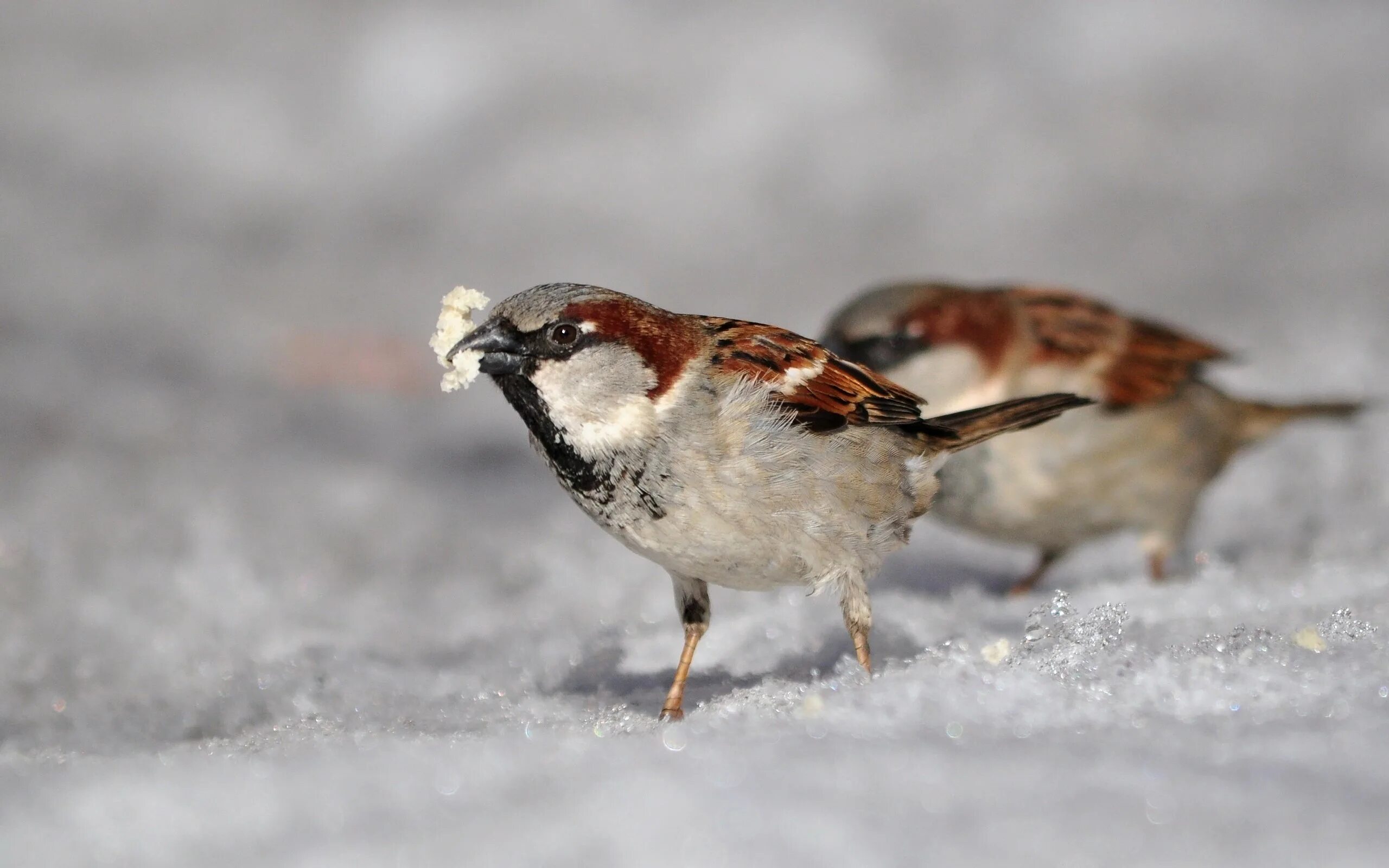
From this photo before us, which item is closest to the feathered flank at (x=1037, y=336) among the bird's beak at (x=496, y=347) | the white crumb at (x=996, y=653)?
the white crumb at (x=996, y=653)

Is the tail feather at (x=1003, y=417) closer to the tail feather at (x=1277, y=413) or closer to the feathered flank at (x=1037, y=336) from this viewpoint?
the feathered flank at (x=1037, y=336)

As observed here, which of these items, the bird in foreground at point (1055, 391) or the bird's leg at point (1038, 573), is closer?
the bird in foreground at point (1055, 391)

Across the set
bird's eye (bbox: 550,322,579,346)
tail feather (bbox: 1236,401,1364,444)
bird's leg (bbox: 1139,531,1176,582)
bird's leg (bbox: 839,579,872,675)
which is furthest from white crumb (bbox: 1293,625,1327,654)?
tail feather (bbox: 1236,401,1364,444)

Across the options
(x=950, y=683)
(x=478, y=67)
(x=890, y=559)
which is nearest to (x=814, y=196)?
(x=478, y=67)

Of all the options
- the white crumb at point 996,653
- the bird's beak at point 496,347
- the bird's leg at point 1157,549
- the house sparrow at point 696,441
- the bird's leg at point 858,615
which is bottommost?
the white crumb at point 996,653

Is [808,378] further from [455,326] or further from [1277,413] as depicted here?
[1277,413]

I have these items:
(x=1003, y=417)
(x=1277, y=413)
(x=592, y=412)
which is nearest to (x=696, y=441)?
(x=592, y=412)

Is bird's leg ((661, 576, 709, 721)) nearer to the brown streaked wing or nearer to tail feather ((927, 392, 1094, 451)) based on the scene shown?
tail feather ((927, 392, 1094, 451))

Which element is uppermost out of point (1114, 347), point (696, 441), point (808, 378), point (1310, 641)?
point (1114, 347)
